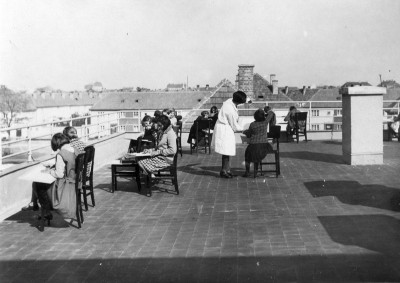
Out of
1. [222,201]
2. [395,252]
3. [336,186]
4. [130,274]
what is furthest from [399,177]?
[130,274]

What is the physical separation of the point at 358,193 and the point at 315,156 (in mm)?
4944

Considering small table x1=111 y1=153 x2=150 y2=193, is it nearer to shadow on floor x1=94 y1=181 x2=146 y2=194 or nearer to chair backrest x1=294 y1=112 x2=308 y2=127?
shadow on floor x1=94 y1=181 x2=146 y2=194

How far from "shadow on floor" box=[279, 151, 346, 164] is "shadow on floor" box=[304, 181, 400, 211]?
2.84m

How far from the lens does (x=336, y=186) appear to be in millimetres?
9367

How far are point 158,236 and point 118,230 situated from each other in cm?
67

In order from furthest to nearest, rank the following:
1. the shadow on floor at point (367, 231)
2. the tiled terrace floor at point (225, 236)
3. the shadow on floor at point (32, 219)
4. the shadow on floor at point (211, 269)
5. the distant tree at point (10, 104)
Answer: the distant tree at point (10, 104), the shadow on floor at point (32, 219), the shadow on floor at point (367, 231), the tiled terrace floor at point (225, 236), the shadow on floor at point (211, 269)

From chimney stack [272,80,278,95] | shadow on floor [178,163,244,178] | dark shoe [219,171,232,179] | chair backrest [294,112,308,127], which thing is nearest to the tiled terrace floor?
dark shoe [219,171,232,179]

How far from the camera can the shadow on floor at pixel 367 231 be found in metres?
5.80

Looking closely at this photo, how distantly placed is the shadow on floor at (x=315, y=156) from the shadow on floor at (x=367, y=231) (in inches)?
210

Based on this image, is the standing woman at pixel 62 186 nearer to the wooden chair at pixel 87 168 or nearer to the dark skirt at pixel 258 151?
the wooden chair at pixel 87 168

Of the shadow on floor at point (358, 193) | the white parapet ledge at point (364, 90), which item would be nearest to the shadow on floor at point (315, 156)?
the white parapet ledge at point (364, 90)

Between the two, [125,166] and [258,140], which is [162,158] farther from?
[258,140]

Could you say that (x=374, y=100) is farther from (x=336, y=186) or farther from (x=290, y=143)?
(x=290, y=143)

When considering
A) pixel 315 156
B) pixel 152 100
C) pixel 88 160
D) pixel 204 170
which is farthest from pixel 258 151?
pixel 152 100
